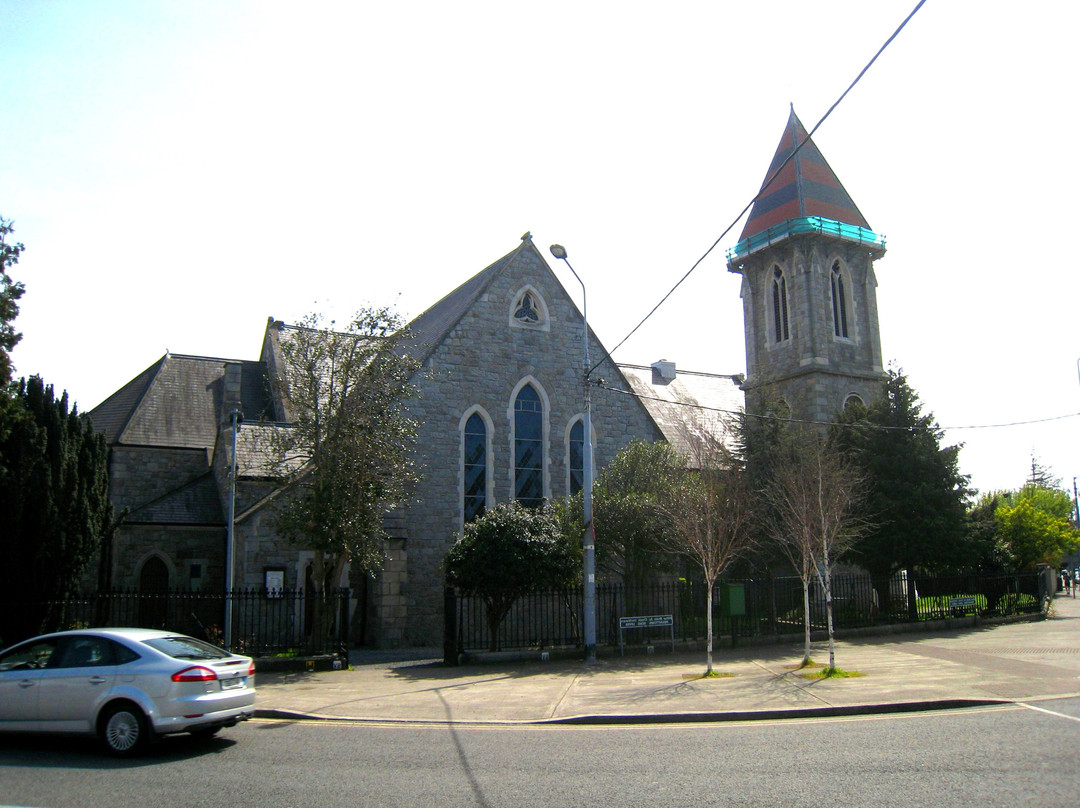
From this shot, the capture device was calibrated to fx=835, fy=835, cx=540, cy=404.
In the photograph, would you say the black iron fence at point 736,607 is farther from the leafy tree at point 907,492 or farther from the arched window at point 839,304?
the arched window at point 839,304

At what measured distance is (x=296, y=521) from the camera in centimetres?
1805

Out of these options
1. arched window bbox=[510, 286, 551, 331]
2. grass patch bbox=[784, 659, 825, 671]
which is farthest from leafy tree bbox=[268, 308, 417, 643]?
grass patch bbox=[784, 659, 825, 671]

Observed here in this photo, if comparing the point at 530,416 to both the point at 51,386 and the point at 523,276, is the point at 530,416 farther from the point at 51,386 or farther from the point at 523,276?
the point at 51,386

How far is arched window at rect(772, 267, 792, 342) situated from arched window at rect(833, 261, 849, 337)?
2.09 meters

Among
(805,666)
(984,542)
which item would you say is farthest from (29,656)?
(984,542)

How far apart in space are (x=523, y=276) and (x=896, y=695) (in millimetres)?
17913

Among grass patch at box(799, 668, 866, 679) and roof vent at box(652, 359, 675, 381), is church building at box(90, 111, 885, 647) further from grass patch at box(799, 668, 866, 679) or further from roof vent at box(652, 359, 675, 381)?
grass patch at box(799, 668, 866, 679)

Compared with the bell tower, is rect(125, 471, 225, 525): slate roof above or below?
below

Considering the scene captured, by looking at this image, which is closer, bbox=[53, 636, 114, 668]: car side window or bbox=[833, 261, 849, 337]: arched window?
bbox=[53, 636, 114, 668]: car side window

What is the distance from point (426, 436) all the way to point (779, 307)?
1998cm

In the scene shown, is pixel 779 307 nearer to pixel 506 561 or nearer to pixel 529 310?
pixel 529 310

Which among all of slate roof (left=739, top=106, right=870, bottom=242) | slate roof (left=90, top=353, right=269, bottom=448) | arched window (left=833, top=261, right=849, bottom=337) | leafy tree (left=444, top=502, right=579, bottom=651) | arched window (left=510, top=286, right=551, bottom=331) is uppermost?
slate roof (left=739, top=106, right=870, bottom=242)

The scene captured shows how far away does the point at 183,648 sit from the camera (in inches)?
395

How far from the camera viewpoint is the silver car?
9.16m
